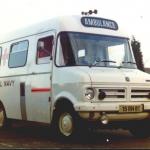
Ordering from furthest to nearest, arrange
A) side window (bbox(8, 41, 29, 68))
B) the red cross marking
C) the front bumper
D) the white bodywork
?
the red cross marking < side window (bbox(8, 41, 29, 68)) < the white bodywork < the front bumper

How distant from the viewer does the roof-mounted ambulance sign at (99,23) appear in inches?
556

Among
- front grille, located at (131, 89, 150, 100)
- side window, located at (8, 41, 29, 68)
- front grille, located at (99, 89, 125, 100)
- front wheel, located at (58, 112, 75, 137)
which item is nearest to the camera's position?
front grille, located at (99, 89, 125, 100)

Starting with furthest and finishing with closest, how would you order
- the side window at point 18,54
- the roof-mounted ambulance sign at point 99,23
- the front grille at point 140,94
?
the side window at point 18,54
the roof-mounted ambulance sign at point 99,23
the front grille at point 140,94

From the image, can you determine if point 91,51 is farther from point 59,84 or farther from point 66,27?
point 59,84

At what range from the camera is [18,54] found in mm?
15836

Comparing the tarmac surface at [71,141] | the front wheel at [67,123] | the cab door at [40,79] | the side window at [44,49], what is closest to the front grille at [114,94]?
the front wheel at [67,123]

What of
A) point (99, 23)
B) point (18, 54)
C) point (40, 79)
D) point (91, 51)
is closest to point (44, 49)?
point (40, 79)

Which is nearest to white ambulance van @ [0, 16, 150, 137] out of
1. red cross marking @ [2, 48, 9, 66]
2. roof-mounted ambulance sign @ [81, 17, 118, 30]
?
roof-mounted ambulance sign @ [81, 17, 118, 30]

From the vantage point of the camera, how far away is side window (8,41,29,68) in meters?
15.3

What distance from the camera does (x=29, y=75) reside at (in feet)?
48.8

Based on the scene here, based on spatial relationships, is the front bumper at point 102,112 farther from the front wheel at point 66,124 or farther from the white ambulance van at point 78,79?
the front wheel at point 66,124

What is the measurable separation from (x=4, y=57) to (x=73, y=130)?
4.70 meters

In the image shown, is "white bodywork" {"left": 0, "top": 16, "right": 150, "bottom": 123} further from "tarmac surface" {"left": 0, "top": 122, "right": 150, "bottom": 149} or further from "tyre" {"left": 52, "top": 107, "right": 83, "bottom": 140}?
"tarmac surface" {"left": 0, "top": 122, "right": 150, "bottom": 149}

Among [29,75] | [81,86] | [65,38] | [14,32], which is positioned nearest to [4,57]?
[14,32]
